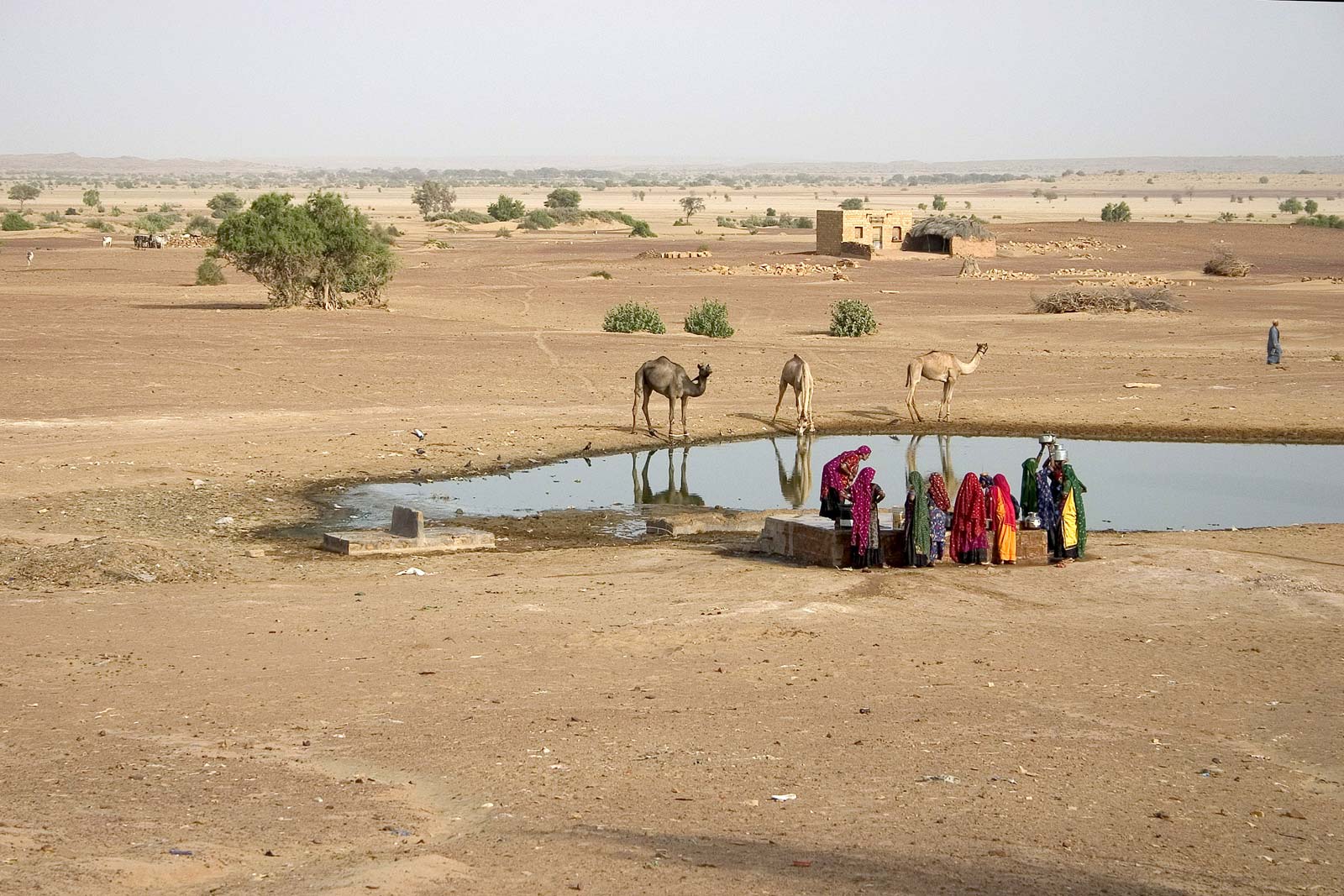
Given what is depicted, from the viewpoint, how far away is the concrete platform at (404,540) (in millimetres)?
15844

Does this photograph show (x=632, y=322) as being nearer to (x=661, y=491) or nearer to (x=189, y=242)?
(x=661, y=491)

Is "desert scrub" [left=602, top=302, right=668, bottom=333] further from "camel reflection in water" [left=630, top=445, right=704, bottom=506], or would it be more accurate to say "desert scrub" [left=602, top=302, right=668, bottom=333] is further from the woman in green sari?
the woman in green sari

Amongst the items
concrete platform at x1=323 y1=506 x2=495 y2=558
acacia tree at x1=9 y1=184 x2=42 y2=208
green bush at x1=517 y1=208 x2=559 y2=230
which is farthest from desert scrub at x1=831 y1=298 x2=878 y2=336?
acacia tree at x1=9 y1=184 x2=42 y2=208

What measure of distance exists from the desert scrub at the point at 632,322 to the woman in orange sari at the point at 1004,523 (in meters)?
21.1

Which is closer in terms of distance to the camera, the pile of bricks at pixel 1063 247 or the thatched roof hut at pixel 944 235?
the thatched roof hut at pixel 944 235

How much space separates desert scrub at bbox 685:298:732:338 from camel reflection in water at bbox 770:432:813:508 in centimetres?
1084

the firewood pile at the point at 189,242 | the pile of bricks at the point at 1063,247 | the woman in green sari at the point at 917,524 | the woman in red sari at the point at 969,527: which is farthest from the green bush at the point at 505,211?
the woman in green sari at the point at 917,524

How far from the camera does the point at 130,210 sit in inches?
4542

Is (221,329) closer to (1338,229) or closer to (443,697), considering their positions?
(443,697)

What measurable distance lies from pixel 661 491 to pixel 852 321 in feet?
51.3

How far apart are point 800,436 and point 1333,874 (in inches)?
661

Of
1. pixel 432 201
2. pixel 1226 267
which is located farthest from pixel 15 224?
pixel 1226 267

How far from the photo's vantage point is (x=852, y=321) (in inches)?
1405

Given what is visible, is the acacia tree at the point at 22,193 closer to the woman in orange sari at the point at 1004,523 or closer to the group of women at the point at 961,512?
the group of women at the point at 961,512
